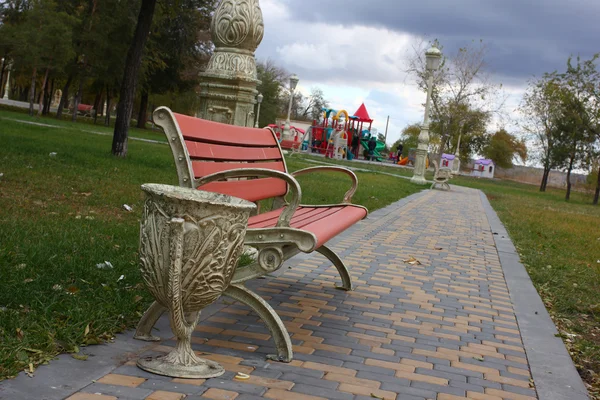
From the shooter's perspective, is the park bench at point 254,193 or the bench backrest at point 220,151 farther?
the bench backrest at point 220,151

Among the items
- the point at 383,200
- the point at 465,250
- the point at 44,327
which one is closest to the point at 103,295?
the point at 44,327

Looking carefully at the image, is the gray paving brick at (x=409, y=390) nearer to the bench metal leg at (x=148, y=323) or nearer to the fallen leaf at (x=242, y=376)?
the fallen leaf at (x=242, y=376)

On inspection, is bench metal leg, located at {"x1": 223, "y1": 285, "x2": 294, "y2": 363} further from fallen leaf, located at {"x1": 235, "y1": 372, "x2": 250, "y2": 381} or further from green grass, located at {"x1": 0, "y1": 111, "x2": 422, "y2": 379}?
green grass, located at {"x1": 0, "y1": 111, "x2": 422, "y2": 379}

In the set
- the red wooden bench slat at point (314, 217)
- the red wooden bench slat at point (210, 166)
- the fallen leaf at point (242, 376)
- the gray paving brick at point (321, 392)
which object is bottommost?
the fallen leaf at point (242, 376)

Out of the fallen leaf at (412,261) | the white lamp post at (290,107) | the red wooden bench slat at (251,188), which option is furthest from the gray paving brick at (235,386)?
the white lamp post at (290,107)

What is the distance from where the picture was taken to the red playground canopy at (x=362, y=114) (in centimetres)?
5016

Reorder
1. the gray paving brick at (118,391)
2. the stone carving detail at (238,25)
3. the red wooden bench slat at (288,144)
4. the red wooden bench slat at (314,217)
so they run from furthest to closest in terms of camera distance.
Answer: the red wooden bench slat at (288,144)
the stone carving detail at (238,25)
the red wooden bench slat at (314,217)
the gray paving brick at (118,391)

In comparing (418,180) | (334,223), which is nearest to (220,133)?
(334,223)

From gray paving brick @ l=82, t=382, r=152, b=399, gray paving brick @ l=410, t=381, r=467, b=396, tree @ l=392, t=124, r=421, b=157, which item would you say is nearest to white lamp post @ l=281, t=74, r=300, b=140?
gray paving brick @ l=410, t=381, r=467, b=396

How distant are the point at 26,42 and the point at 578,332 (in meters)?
37.2

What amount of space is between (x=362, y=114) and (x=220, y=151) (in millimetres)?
47103

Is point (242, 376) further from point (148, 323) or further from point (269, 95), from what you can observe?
point (269, 95)

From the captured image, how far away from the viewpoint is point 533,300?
6.31m

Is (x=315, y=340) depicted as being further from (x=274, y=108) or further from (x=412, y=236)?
(x=274, y=108)
